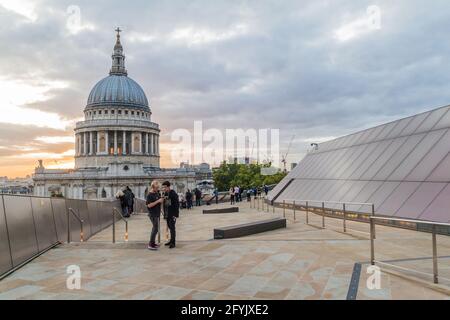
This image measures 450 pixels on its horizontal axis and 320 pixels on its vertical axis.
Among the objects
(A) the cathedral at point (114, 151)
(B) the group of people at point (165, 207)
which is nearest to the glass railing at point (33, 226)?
(B) the group of people at point (165, 207)

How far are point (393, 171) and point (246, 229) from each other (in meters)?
9.06

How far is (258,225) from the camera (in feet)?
45.1

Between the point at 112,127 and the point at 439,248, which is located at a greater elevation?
the point at 112,127

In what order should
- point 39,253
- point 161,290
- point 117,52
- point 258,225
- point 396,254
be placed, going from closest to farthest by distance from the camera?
point 161,290
point 396,254
point 39,253
point 258,225
point 117,52

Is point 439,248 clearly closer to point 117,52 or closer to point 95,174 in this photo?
point 95,174

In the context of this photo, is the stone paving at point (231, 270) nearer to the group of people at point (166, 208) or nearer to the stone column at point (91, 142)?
the group of people at point (166, 208)

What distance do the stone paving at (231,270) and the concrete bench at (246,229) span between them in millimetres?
973

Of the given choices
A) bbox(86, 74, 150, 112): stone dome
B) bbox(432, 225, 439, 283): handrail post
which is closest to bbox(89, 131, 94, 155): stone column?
bbox(86, 74, 150, 112): stone dome

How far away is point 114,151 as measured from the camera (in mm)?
118625

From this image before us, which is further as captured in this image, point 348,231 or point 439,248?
point 348,231

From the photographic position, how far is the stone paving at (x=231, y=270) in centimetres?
625

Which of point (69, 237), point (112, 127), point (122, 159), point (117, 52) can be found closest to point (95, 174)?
point (122, 159)

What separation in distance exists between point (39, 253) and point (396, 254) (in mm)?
9362

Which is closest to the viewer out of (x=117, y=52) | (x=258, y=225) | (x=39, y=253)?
(x=39, y=253)
